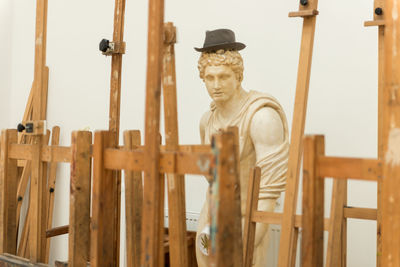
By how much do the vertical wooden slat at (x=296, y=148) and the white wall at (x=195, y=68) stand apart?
1146 mm

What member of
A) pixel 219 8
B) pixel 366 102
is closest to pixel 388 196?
pixel 366 102

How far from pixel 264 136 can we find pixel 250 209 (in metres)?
0.56

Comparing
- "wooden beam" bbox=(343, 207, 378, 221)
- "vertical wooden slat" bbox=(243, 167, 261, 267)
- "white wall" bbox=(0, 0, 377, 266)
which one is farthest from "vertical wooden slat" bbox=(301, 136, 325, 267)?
"white wall" bbox=(0, 0, 377, 266)

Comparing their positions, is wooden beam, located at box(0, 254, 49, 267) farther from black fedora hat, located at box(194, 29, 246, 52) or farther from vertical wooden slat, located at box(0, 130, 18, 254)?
black fedora hat, located at box(194, 29, 246, 52)

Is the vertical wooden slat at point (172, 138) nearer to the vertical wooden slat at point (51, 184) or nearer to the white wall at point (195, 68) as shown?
the white wall at point (195, 68)

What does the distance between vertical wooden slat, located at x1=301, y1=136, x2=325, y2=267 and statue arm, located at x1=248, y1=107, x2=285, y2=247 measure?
1128 mm

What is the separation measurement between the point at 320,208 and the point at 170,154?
1.53ft

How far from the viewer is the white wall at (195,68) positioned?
3014mm

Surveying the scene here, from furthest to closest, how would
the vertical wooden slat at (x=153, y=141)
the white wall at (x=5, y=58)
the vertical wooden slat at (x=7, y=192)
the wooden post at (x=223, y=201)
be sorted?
the white wall at (x=5, y=58) < the vertical wooden slat at (x=7, y=192) < the vertical wooden slat at (x=153, y=141) < the wooden post at (x=223, y=201)

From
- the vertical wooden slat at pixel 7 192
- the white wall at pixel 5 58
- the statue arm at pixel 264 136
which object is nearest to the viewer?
the vertical wooden slat at pixel 7 192

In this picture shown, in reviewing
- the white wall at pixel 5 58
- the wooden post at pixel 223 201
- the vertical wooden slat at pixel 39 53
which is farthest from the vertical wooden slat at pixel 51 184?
the wooden post at pixel 223 201

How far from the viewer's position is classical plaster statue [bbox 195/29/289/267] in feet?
8.33

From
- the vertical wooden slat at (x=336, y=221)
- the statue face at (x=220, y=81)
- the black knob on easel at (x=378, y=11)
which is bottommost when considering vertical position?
the vertical wooden slat at (x=336, y=221)

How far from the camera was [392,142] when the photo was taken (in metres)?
1.26
